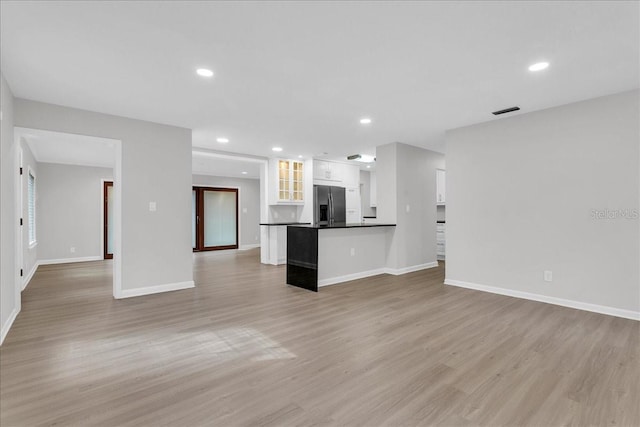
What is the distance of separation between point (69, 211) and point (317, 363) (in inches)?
311

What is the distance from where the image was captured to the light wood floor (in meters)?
1.78

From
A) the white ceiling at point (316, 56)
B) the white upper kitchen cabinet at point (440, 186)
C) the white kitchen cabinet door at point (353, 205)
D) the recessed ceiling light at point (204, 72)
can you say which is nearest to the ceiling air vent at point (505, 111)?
the white ceiling at point (316, 56)

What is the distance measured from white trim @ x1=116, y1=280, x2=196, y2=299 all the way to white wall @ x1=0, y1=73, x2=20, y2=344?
1052 millimetres

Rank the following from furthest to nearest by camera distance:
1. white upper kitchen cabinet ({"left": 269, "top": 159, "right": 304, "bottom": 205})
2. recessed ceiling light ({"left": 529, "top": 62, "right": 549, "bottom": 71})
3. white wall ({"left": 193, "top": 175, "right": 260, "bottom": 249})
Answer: white wall ({"left": 193, "top": 175, "right": 260, "bottom": 249})
white upper kitchen cabinet ({"left": 269, "top": 159, "right": 304, "bottom": 205})
recessed ceiling light ({"left": 529, "top": 62, "right": 549, "bottom": 71})

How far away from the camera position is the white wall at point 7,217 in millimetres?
2826

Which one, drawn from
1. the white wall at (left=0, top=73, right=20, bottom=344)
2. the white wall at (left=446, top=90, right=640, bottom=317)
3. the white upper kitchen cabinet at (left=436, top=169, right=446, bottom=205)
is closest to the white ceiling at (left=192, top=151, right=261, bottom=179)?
the white wall at (left=0, top=73, right=20, bottom=344)

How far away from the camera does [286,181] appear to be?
717 centimetres

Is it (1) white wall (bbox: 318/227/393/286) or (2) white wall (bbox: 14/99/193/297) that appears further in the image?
(1) white wall (bbox: 318/227/393/286)

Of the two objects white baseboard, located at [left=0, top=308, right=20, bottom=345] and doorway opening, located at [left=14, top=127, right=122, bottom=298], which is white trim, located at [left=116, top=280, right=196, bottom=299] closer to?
white baseboard, located at [left=0, top=308, right=20, bottom=345]

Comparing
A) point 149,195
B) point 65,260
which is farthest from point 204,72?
point 65,260

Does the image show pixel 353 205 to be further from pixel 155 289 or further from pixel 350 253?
pixel 155 289

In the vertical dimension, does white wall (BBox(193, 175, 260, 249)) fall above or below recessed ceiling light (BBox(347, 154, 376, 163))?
below

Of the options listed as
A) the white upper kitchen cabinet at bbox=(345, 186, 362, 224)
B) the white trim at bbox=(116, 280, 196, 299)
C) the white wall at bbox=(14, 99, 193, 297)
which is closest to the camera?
the white wall at bbox=(14, 99, 193, 297)

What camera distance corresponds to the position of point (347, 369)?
2.27m
